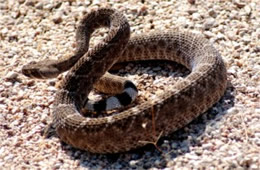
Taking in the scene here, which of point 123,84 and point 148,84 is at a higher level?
point 123,84

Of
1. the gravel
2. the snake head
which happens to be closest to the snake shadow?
the gravel

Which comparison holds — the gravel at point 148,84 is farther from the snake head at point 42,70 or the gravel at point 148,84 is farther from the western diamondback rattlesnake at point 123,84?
the snake head at point 42,70

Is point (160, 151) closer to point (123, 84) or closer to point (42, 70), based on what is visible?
point (123, 84)

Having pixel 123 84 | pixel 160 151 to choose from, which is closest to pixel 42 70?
pixel 123 84

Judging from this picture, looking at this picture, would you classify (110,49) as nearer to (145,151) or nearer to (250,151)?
(145,151)

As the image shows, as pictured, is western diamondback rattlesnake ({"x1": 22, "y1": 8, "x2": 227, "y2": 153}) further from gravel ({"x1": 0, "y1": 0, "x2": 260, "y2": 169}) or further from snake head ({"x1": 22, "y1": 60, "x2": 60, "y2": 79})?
gravel ({"x1": 0, "y1": 0, "x2": 260, "y2": 169})

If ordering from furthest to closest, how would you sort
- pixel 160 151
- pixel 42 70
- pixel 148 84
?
pixel 148 84, pixel 42 70, pixel 160 151
